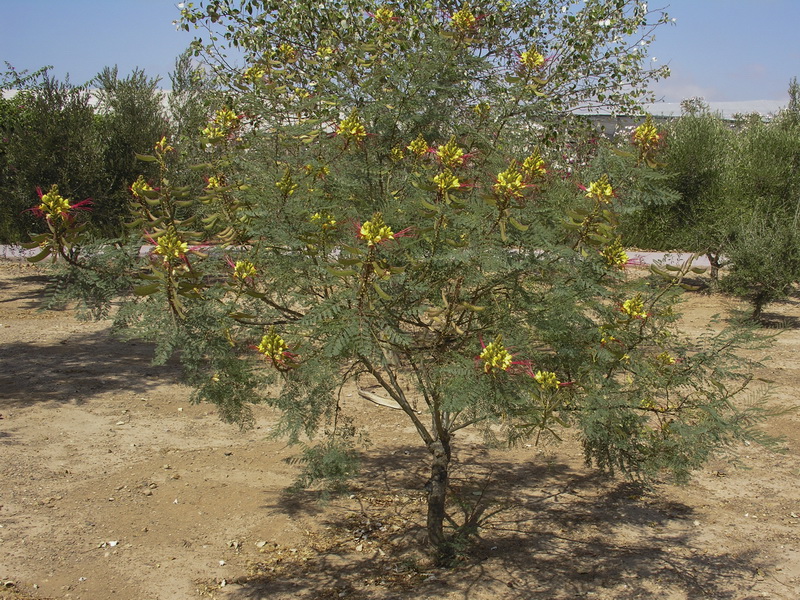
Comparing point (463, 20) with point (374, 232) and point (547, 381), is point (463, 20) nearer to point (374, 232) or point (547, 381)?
point (374, 232)

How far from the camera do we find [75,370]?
25.1 feet

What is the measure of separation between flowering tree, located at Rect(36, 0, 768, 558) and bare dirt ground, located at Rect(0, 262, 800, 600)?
81cm

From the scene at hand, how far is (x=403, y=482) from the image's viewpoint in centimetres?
550

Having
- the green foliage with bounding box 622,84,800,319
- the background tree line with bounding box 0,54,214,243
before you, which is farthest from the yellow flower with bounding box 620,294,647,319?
the green foliage with bounding box 622,84,800,319

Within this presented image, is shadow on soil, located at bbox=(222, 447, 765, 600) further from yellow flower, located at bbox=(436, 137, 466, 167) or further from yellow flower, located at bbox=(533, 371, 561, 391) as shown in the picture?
yellow flower, located at bbox=(436, 137, 466, 167)

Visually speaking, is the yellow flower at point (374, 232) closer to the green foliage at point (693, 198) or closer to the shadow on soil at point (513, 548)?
the shadow on soil at point (513, 548)

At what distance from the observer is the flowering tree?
8.59ft

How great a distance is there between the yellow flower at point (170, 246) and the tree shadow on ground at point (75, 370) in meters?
4.25

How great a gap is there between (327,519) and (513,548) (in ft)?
4.07

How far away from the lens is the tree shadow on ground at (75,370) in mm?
6842

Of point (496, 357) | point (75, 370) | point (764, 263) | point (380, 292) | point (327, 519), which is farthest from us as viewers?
point (764, 263)

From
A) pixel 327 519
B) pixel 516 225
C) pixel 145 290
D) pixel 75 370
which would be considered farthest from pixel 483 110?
pixel 75 370

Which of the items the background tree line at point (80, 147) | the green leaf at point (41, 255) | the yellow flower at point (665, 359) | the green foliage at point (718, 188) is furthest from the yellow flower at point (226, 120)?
the green foliage at point (718, 188)

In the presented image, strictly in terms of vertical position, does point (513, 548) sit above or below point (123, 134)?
below
